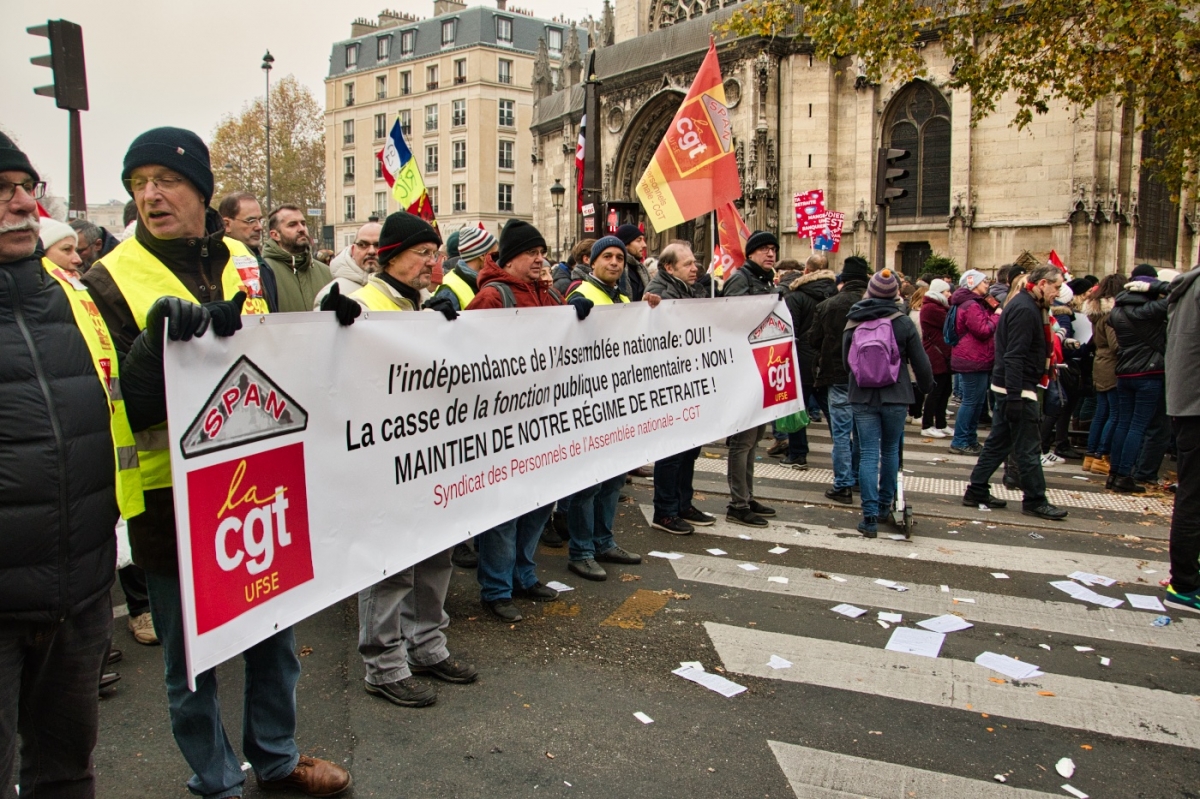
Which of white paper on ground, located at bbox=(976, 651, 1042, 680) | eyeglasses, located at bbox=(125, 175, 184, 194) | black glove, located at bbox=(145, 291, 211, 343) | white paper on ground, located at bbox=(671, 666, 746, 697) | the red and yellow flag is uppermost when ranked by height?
the red and yellow flag

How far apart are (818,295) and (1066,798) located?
7352mm

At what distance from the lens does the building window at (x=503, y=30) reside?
2771 inches

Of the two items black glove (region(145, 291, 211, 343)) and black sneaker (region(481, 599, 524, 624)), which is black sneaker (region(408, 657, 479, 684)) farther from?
black glove (region(145, 291, 211, 343))

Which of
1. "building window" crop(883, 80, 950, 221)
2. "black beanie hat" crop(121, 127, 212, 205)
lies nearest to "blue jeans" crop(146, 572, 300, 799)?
"black beanie hat" crop(121, 127, 212, 205)

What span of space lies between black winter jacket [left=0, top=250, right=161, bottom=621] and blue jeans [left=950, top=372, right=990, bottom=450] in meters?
10.0

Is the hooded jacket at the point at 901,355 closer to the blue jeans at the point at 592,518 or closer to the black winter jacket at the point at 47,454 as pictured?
the blue jeans at the point at 592,518

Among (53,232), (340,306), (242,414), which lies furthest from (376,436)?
(53,232)

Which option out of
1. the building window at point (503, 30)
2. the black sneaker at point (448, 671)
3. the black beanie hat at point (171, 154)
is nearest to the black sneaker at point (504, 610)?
the black sneaker at point (448, 671)

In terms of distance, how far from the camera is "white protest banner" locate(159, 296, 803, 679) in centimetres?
286

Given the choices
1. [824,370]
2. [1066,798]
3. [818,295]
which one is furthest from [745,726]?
[818,295]

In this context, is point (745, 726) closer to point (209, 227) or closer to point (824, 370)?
point (209, 227)

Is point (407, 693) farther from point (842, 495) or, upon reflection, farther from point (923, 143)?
point (923, 143)

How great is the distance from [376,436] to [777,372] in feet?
13.9

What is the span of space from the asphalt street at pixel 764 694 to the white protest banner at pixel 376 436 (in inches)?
29.6
